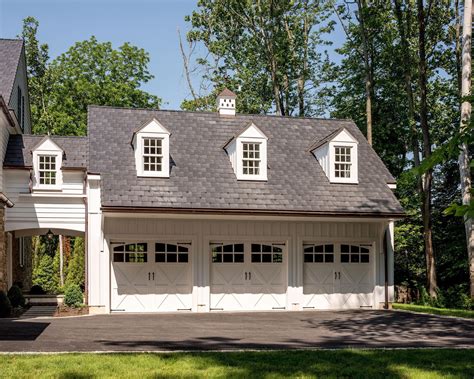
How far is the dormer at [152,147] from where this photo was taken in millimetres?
23531

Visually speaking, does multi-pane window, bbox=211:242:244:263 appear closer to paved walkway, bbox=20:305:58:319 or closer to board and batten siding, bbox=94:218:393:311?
board and batten siding, bbox=94:218:393:311

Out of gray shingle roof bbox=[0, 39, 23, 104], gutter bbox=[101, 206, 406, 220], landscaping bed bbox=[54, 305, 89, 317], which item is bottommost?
landscaping bed bbox=[54, 305, 89, 317]

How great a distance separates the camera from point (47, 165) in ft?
81.8

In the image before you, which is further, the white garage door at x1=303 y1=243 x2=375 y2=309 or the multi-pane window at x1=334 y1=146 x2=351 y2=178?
the multi-pane window at x1=334 y1=146 x2=351 y2=178

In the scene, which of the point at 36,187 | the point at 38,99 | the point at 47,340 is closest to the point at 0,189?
the point at 36,187

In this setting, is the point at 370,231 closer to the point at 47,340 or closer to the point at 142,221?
the point at 142,221

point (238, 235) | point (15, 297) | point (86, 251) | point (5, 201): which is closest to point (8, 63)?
point (5, 201)

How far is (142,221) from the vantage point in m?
22.9

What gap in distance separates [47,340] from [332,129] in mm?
16082

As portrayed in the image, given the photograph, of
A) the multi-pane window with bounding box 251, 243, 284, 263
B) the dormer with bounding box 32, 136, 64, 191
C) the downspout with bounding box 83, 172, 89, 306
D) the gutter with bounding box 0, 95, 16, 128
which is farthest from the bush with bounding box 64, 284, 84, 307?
the gutter with bounding box 0, 95, 16, 128

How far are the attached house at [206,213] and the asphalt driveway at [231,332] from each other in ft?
6.11

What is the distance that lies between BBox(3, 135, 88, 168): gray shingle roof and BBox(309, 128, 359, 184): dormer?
821 cm

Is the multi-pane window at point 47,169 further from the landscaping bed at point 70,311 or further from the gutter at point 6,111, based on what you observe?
the landscaping bed at point 70,311

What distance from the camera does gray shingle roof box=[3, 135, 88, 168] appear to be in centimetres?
2464
